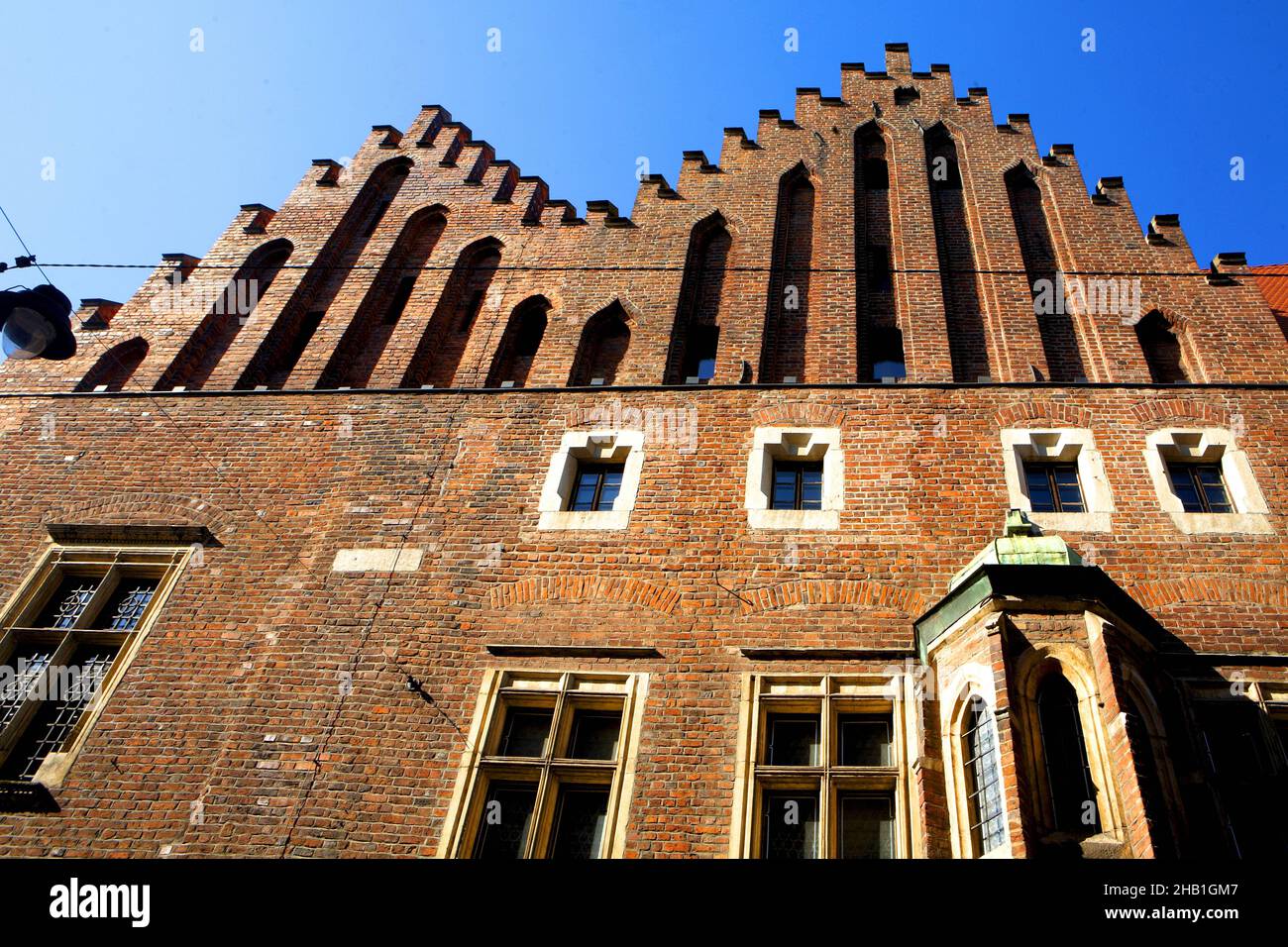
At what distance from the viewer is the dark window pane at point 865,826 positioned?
7262 mm

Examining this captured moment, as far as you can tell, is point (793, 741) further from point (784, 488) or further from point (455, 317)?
point (455, 317)

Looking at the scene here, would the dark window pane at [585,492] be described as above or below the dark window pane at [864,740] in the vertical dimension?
above

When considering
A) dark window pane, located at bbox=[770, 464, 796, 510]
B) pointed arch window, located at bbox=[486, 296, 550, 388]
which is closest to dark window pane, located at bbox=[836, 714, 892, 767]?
dark window pane, located at bbox=[770, 464, 796, 510]

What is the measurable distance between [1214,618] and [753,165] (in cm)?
863

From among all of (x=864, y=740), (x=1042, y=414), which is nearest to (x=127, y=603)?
(x=864, y=740)

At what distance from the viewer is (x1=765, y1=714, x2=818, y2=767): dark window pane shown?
7.87 meters

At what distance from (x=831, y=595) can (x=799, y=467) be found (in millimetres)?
1813

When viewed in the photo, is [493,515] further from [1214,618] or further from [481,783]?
[1214,618]

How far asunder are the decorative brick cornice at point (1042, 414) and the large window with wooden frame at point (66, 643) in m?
8.27

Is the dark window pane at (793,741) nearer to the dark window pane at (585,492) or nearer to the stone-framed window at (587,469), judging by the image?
the stone-framed window at (587,469)

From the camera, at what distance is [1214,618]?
8242mm

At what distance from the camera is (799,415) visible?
10.4m

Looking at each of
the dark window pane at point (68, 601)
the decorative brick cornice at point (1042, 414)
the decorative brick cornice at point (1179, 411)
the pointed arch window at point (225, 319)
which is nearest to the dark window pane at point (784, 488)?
the decorative brick cornice at point (1042, 414)
